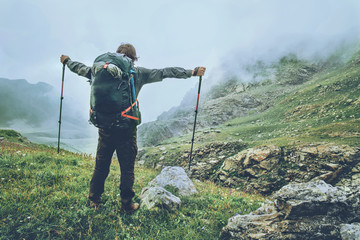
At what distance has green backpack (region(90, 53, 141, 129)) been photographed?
3.91m

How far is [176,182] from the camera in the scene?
7.09 m

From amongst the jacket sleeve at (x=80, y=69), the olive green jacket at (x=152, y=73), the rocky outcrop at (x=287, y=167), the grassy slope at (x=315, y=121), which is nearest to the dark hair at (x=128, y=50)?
the olive green jacket at (x=152, y=73)

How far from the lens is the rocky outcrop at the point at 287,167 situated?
8445 mm

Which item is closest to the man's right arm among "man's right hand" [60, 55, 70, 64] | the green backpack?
"man's right hand" [60, 55, 70, 64]

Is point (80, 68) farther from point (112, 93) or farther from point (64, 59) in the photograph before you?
point (112, 93)

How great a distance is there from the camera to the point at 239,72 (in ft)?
173

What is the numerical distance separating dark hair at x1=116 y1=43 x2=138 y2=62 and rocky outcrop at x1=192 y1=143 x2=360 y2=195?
8.91 meters

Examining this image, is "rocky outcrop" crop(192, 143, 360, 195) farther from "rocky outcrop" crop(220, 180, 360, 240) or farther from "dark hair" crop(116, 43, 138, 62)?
"dark hair" crop(116, 43, 138, 62)

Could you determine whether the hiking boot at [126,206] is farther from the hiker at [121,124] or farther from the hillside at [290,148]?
the hillside at [290,148]

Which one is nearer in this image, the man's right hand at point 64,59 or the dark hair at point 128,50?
the dark hair at point 128,50

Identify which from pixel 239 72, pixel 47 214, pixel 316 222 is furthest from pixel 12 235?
pixel 239 72

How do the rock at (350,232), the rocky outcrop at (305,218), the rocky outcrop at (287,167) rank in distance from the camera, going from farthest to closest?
1. the rocky outcrop at (287,167)
2. the rocky outcrop at (305,218)
3. the rock at (350,232)

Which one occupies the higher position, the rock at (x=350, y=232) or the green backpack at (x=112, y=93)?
the green backpack at (x=112, y=93)

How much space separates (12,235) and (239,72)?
55.6 metres
